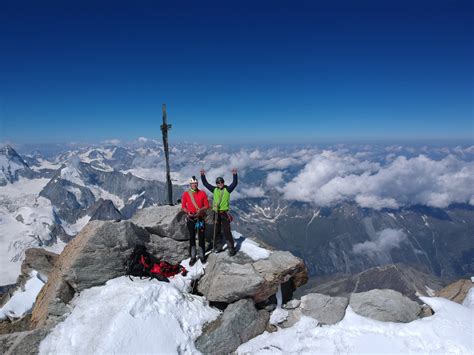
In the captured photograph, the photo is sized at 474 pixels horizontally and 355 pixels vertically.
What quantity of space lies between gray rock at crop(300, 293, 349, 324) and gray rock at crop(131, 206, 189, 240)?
809cm

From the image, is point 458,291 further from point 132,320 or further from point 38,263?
point 38,263

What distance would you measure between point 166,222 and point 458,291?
63.6 ft

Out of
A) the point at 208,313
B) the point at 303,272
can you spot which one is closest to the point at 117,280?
the point at 208,313

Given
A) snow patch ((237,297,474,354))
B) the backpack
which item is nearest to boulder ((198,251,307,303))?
the backpack

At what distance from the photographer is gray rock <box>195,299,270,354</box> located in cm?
1203

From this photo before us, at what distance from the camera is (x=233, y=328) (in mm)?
12766

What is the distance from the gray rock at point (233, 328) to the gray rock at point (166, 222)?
579cm

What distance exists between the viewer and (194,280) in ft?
51.0

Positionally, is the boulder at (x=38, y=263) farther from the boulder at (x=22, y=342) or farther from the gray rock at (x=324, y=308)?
the gray rock at (x=324, y=308)

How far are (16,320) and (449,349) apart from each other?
21987 mm

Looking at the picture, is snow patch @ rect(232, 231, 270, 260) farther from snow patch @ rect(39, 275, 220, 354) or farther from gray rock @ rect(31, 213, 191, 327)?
gray rock @ rect(31, 213, 191, 327)

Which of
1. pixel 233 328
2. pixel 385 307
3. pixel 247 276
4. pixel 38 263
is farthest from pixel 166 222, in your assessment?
pixel 385 307

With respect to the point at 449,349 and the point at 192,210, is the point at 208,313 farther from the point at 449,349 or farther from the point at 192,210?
the point at 449,349

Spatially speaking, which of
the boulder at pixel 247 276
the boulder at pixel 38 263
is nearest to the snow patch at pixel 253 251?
the boulder at pixel 247 276
